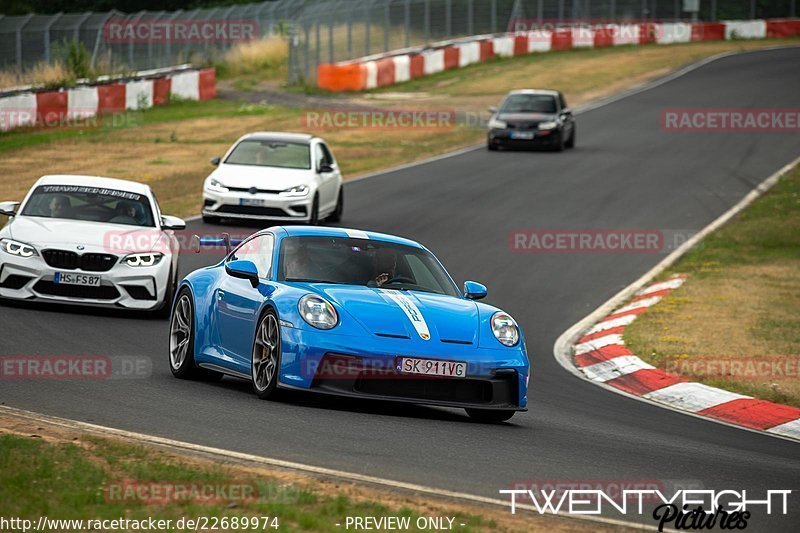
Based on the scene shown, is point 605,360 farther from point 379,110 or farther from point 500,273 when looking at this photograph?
point 379,110

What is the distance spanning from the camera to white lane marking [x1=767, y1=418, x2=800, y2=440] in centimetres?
1106

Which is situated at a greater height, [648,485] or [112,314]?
[648,485]

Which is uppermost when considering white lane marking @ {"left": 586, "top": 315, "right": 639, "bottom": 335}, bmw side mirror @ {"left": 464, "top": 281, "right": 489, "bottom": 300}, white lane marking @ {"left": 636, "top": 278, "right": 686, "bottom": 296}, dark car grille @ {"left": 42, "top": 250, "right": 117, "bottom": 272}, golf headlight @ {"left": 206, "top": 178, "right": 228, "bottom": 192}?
bmw side mirror @ {"left": 464, "top": 281, "right": 489, "bottom": 300}

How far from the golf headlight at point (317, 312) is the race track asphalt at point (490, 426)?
0.59m

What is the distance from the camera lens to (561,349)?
1497cm

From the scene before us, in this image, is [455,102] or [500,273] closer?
[500,273]

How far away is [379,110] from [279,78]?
39.2 feet

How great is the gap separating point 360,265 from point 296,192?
12000 millimetres

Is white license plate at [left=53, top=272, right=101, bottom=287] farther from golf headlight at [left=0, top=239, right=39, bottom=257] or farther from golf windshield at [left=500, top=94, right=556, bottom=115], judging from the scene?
golf windshield at [left=500, top=94, right=556, bottom=115]

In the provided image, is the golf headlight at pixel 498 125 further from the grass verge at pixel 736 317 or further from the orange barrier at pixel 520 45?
the orange barrier at pixel 520 45

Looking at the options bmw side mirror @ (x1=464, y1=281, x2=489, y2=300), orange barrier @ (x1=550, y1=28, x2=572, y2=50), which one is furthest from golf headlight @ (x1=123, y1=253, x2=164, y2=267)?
orange barrier @ (x1=550, y1=28, x2=572, y2=50)

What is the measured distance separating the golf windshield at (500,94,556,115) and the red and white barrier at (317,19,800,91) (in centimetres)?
1490

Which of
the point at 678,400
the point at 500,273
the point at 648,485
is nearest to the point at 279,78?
the point at 500,273

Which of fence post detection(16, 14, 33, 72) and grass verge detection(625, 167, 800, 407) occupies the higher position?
fence post detection(16, 14, 33, 72)
